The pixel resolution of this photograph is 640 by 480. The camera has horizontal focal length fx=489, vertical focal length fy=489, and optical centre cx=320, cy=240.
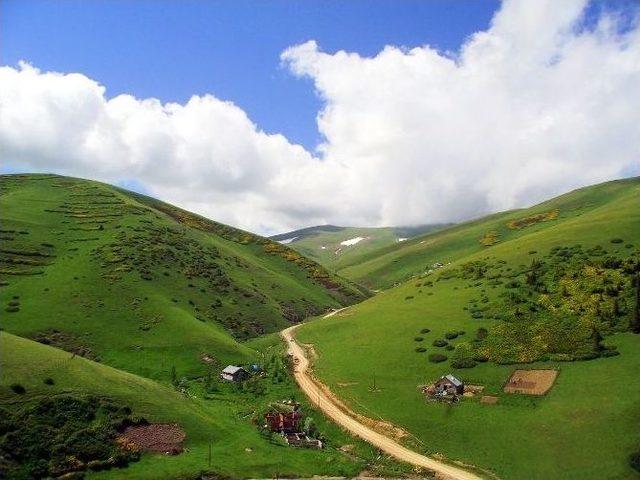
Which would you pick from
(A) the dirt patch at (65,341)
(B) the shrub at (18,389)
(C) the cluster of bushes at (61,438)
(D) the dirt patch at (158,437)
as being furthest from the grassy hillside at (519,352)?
(A) the dirt patch at (65,341)

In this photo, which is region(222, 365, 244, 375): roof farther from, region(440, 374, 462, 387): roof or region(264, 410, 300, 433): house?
region(440, 374, 462, 387): roof

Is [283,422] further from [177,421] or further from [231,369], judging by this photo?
[231,369]

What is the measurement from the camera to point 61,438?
53.0 meters

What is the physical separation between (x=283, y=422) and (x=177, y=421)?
48.9 feet

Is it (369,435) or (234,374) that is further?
(234,374)

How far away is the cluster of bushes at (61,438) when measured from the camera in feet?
160

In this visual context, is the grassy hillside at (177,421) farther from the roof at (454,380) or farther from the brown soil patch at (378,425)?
the roof at (454,380)

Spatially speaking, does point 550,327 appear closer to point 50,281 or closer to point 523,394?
point 523,394

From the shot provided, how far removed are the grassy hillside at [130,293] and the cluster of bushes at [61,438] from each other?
34163 mm

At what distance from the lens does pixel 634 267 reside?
105 metres

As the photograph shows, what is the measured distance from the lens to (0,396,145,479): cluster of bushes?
48.7 m

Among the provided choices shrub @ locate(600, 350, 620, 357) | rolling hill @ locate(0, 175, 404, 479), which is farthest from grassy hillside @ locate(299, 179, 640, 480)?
rolling hill @ locate(0, 175, 404, 479)

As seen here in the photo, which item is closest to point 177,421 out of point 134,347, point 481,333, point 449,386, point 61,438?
point 61,438

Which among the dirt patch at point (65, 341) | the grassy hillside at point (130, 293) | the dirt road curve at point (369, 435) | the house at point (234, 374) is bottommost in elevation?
the dirt road curve at point (369, 435)
